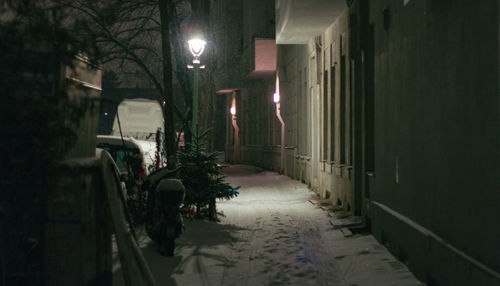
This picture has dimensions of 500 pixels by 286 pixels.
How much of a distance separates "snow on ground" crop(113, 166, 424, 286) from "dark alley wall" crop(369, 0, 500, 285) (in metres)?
0.49

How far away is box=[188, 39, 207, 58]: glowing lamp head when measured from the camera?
50.0ft

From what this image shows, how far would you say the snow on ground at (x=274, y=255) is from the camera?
7.75m

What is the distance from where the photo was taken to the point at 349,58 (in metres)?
13.3

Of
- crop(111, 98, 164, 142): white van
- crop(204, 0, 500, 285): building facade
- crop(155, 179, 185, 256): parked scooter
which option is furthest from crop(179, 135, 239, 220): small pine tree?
crop(111, 98, 164, 142): white van

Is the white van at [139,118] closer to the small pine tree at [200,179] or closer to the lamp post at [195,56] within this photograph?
the lamp post at [195,56]

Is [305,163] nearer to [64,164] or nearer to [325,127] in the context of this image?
[325,127]

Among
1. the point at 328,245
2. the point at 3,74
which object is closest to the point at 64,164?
the point at 3,74

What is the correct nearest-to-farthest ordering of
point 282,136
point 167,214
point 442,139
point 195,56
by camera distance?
1. point 442,139
2. point 167,214
3. point 195,56
4. point 282,136

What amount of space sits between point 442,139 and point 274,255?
3735 millimetres

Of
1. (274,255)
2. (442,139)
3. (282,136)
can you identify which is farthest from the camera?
(282,136)

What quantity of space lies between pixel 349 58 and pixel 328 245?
467 centimetres

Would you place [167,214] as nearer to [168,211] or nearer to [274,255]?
[168,211]

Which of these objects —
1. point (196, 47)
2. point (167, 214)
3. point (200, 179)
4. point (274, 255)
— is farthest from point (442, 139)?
point (196, 47)

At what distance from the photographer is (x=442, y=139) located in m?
6.46
